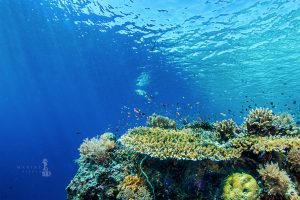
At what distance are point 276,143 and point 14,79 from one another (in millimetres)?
61654

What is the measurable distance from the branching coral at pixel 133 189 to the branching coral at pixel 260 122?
10.4 feet

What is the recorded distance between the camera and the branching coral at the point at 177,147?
18.7 feet

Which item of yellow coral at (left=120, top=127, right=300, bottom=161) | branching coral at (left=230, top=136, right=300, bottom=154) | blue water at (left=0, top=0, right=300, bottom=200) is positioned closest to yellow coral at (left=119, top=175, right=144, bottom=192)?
yellow coral at (left=120, top=127, right=300, bottom=161)

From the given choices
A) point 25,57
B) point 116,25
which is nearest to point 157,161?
point 116,25

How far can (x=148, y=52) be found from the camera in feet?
116

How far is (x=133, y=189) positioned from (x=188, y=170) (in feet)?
4.09

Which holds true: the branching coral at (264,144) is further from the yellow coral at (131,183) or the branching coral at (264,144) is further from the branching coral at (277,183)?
the yellow coral at (131,183)

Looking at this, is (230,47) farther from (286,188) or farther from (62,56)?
(286,188)

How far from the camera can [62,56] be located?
41.6 metres

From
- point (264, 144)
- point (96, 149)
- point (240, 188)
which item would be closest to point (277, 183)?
point (240, 188)

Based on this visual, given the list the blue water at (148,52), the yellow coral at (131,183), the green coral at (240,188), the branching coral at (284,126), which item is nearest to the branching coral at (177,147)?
the green coral at (240,188)

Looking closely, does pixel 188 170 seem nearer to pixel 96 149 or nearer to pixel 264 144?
pixel 264 144

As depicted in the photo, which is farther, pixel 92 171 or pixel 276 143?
pixel 92 171

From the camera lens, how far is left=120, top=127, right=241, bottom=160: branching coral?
570 cm
